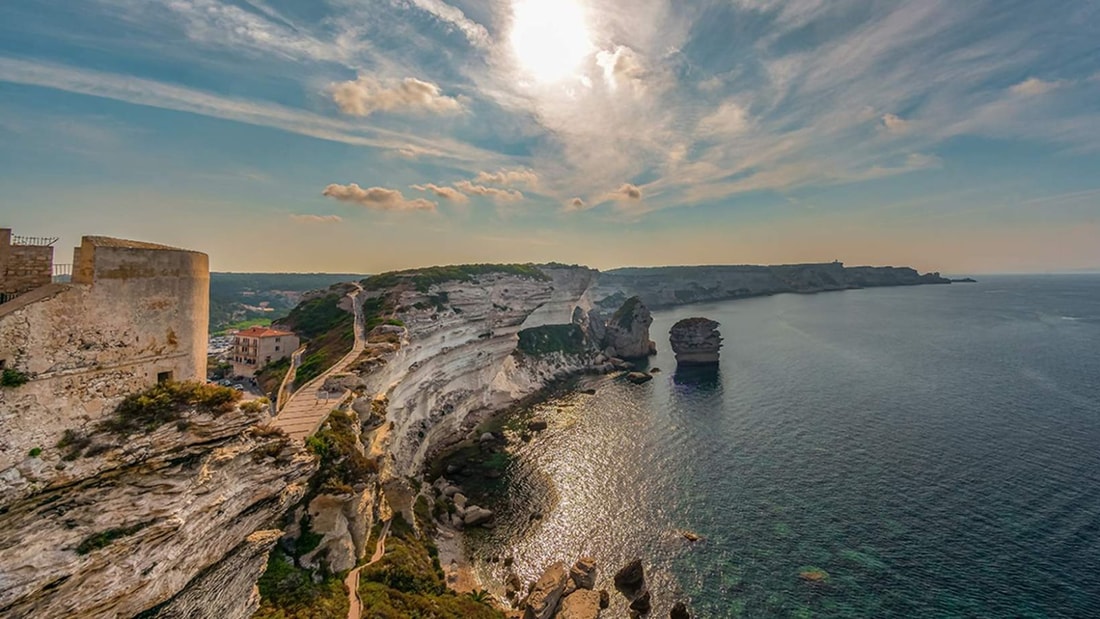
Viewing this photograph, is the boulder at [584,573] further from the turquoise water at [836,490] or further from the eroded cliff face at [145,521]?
the eroded cliff face at [145,521]

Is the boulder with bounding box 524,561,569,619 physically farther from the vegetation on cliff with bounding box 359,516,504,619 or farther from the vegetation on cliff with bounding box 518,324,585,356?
the vegetation on cliff with bounding box 518,324,585,356

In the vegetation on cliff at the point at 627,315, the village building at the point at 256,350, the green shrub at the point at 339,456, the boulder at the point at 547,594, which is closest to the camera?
the green shrub at the point at 339,456

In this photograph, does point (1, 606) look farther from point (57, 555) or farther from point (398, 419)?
point (398, 419)

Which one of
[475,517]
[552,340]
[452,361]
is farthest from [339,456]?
[552,340]

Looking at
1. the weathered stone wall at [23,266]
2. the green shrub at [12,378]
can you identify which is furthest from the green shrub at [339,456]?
the weathered stone wall at [23,266]

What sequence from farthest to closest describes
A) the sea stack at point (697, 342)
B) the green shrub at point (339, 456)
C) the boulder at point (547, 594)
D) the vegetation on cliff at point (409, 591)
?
1. the sea stack at point (697, 342)
2. the boulder at point (547, 594)
3. the green shrub at point (339, 456)
4. the vegetation on cliff at point (409, 591)

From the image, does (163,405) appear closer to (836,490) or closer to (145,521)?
(145,521)

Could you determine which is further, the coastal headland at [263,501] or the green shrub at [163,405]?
the green shrub at [163,405]

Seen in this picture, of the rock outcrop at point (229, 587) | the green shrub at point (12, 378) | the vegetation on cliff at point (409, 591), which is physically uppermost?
the green shrub at point (12, 378)
